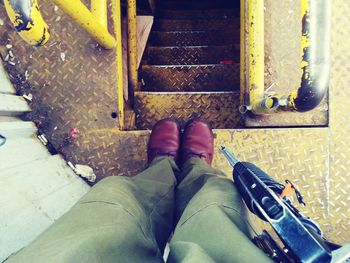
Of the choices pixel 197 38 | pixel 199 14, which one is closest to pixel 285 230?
pixel 197 38

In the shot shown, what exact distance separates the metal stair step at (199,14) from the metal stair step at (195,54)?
0.38 meters

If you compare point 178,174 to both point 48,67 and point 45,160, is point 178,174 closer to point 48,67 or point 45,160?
point 45,160

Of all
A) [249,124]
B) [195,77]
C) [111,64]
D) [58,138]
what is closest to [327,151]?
[249,124]

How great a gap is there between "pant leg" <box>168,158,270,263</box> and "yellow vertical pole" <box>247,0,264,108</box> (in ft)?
1.39

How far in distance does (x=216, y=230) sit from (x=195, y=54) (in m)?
1.49

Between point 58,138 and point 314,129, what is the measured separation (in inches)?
40.5

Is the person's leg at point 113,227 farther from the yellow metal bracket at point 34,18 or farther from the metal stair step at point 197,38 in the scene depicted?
the metal stair step at point 197,38

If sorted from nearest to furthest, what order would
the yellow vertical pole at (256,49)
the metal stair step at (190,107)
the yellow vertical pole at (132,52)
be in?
the yellow vertical pole at (256,49) < the metal stair step at (190,107) < the yellow vertical pole at (132,52)

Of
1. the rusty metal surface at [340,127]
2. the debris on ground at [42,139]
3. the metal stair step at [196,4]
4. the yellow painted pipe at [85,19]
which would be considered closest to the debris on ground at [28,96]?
the debris on ground at [42,139]

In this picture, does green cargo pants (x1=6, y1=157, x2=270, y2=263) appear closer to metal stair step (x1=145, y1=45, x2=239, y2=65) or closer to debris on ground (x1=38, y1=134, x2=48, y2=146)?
debris on ground (x1=38, y1=134, x2=48, y2=146)

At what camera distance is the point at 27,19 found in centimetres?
68

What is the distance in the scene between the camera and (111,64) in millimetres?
1435

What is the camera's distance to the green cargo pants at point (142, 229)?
1.97 ft

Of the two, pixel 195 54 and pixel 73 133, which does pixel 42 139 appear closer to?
pixel 73 133
